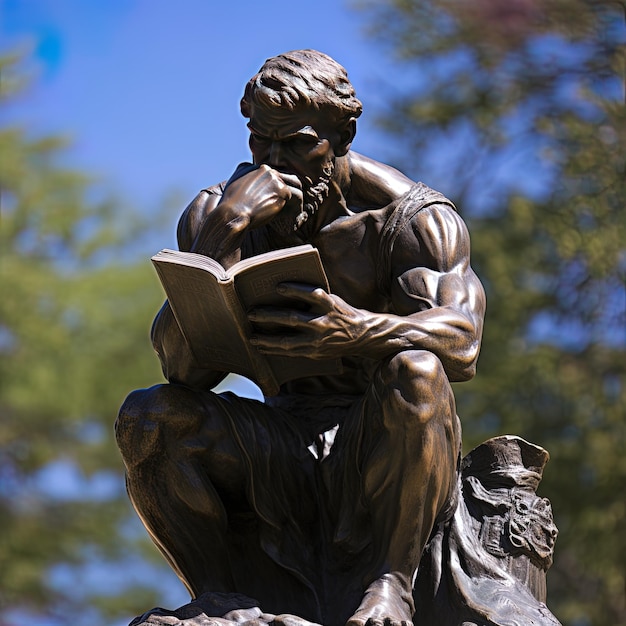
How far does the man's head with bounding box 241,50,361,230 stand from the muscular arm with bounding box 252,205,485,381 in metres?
0.33

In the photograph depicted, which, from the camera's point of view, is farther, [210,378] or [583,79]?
[583,79]

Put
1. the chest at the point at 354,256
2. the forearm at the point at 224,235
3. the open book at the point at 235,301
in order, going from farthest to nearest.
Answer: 1. the chest at the point at 354,256
2. the forearm at the point at 224,235
3. the open book at the point at 235,301

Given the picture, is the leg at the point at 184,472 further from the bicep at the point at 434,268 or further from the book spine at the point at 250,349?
the bicep at the point at 434,268

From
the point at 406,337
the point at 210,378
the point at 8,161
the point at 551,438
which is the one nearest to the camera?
the point at 406,337

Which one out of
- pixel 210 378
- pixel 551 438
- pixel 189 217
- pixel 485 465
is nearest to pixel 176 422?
pixel 210 378

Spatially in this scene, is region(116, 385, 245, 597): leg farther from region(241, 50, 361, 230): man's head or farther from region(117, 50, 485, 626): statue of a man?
region(241, 50, 361, 230): man's head

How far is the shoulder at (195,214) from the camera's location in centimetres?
445

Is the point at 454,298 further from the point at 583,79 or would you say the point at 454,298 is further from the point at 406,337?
the point at 583,79

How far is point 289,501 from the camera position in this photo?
14.6 feet

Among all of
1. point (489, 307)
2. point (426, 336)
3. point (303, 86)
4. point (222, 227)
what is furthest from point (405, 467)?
point (489, 307)

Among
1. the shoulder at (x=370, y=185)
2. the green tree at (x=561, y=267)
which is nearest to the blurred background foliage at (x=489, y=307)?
the green tree at (x=561, y=267)

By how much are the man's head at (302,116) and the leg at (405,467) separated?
70cm

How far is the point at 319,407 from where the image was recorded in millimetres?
4688

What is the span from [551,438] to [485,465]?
7523 mm
